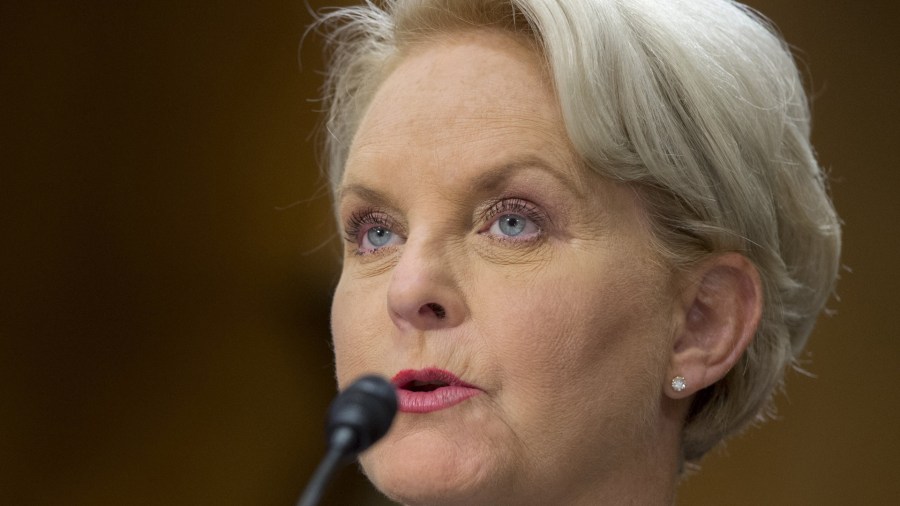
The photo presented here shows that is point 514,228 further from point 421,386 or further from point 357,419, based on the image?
point 357,419

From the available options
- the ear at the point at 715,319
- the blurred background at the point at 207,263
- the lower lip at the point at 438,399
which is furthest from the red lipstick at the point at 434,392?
the blurred background at the point at 207,263

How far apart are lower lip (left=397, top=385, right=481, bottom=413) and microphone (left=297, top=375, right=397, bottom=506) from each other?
290mm

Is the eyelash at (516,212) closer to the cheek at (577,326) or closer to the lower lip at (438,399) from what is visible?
the cheek at (577,326)

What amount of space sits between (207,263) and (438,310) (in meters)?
1.23

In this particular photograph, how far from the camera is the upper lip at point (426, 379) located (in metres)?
1.24

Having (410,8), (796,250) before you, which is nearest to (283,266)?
(410,8)

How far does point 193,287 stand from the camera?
7.77ft

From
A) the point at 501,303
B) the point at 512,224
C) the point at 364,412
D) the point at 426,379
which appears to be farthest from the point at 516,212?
the point at 364,412

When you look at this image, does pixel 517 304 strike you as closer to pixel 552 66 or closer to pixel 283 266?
pixel 552 66

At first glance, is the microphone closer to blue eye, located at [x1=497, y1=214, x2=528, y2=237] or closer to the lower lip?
the lower lip

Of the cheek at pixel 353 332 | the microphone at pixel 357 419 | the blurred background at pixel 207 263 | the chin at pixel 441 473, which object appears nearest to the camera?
the microphone at pixel 357 419

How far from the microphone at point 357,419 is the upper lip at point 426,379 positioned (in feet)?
0.96

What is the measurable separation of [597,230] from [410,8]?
43 centimetres

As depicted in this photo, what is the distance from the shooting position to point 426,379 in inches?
49.4
